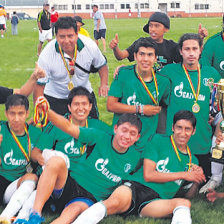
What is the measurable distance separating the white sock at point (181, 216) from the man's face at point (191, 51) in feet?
4.90

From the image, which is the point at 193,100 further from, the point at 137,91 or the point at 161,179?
the point at 161,179

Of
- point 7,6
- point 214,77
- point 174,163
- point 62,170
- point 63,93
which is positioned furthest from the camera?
point 7,6

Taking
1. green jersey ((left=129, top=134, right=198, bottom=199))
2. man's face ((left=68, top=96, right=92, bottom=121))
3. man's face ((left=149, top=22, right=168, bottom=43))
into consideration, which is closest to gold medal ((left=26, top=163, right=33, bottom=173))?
man's face ((left=68, top=96, right=92, bottom=121))

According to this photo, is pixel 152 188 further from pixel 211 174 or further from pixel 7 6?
pixel 7 6

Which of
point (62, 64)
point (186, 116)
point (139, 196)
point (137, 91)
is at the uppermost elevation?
point (62, 64)

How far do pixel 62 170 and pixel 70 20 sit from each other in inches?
69.6

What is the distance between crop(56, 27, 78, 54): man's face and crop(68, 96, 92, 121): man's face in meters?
0.77

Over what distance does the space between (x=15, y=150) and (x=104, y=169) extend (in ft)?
2.82

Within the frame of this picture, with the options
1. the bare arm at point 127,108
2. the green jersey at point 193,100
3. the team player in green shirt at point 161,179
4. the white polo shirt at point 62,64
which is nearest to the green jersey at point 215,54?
the green jersey at point 193,100

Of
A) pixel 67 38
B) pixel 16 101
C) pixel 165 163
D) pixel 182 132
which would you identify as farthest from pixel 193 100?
pixel 16 101

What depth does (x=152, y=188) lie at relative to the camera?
4.06m

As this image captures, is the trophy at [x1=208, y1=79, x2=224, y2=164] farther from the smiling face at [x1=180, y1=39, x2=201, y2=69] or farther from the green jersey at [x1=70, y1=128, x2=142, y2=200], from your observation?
the green jersey at [x1=70, y1=128, x2=142, y2=200]

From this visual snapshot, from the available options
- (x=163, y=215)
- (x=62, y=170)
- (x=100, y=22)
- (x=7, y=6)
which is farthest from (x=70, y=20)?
(x=7, y=6)

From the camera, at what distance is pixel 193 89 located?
4.54 metres
